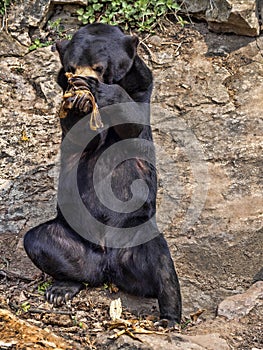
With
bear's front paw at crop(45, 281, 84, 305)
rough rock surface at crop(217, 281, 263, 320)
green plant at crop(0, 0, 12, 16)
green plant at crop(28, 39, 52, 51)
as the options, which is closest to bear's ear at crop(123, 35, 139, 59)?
bear's front paw at crop(45, 281, 84, 305)

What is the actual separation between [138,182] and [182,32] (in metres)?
2.89

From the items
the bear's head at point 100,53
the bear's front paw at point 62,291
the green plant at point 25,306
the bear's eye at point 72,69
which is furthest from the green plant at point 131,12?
the green plant at point 25,306

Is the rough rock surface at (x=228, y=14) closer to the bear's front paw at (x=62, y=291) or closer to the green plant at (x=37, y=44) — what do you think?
the green plant at (x=37, y=44)

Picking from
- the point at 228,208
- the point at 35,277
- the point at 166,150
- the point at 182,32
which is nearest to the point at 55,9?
the point at 182,32

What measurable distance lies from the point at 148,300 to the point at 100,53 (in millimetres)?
1881

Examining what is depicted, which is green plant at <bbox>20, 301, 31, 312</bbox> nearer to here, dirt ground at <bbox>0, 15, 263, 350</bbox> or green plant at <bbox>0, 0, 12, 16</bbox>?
dirt ground at <bbox>0, 15, 263, 350</bbox>

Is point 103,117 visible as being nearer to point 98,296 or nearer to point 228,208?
point 98,296

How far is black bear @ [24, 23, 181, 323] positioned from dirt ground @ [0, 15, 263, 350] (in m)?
0.17

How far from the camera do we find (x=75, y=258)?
18.9 feet

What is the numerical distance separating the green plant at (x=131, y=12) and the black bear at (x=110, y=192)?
2311 mm

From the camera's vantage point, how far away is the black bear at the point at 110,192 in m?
5.61

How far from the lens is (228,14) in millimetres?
7953

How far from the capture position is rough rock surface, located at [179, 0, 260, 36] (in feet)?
25.9

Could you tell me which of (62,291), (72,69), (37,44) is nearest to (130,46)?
(72,69)
